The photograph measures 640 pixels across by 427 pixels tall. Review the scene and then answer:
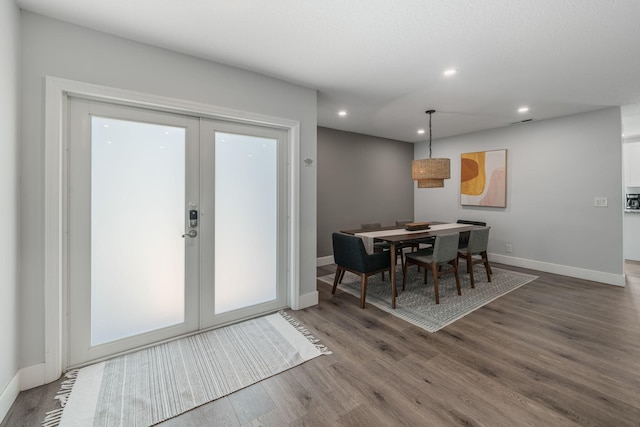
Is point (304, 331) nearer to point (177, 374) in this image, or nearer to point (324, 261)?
point (177, 374)

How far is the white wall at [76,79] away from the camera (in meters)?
1.81

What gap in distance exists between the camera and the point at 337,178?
16.7 feet

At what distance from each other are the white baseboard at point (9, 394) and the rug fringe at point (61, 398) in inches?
8.2

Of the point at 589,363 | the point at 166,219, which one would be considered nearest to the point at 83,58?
the point at 166,219

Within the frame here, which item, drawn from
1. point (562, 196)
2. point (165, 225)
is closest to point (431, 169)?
point (562, 196)

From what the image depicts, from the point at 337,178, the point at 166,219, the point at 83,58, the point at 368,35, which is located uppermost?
the point at 368,35

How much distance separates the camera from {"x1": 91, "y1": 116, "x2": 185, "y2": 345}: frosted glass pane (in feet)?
6.98

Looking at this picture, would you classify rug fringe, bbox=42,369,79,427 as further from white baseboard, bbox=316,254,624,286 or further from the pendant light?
the pendant light

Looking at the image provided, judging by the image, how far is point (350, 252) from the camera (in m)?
3.21

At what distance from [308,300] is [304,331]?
56cm

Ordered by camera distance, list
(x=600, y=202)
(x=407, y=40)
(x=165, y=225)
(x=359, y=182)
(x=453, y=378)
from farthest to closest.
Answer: (x=359, y=182), (x=600, y=202), (x=165, y=225), (x=407, y=40), (x=453, y=378)

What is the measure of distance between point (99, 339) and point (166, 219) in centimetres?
103

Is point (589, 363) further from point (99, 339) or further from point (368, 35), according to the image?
point (99, 339)

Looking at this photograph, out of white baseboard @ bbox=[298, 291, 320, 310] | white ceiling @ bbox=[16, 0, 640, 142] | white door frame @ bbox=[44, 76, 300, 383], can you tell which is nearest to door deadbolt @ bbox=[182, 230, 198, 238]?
white door frame @ bbox=[44, 76, 300, 383]
